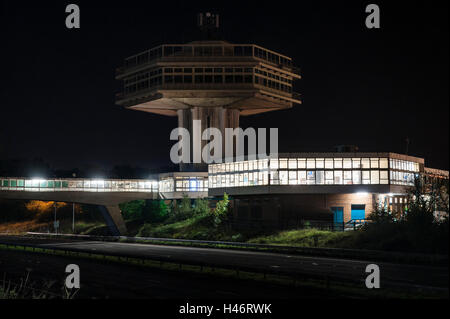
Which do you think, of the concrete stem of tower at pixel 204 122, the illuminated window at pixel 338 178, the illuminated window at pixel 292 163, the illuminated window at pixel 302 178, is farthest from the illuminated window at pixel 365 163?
the concrete stem of tower at pixel 204 122

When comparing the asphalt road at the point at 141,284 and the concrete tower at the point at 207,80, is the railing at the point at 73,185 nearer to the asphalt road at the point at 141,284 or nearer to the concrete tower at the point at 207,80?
the concrete tower at the point at 207,80

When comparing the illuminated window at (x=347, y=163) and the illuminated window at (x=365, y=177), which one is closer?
the illuminated window at (x=365, y=177)

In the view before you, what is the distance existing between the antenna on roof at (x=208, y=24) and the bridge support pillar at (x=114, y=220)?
109ft

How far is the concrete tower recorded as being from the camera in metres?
82.6

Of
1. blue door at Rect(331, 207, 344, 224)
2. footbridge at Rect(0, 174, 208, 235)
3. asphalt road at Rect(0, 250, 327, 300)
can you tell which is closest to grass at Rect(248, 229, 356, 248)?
blue door at Rect(331, 207, 344, 224)

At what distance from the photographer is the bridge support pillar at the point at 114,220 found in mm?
80125

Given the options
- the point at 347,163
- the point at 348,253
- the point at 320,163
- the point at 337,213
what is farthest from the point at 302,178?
the point at 348,253

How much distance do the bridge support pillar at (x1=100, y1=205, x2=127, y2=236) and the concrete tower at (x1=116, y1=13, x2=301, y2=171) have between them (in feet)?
50.4

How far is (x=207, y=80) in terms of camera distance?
83062mm

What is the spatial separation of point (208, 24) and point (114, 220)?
1478 inches

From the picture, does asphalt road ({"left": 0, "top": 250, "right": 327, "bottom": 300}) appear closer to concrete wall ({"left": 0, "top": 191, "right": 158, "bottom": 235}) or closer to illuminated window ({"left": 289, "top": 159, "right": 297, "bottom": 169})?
illuminated window ({"left": 289, "top": 159, "right": 297, "bottom": 169})

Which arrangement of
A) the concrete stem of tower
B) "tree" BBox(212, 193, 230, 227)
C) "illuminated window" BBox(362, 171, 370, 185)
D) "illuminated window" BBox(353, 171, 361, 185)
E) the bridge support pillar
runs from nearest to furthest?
"tree" BBox(212, 193, 230, 227) → "illuminated window" BBox(353, 171, 361, 185) → "illuminated window" BBox(362, 171, 370, 185) → the bridge support pillar → the concrete stem of tower

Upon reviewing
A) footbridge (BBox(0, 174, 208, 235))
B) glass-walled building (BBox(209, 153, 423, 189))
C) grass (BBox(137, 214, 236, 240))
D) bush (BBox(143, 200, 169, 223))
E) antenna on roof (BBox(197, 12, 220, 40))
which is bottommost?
grass (BBox(137, 214, 236, 240))

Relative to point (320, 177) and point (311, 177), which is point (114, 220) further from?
point (320, 177)
